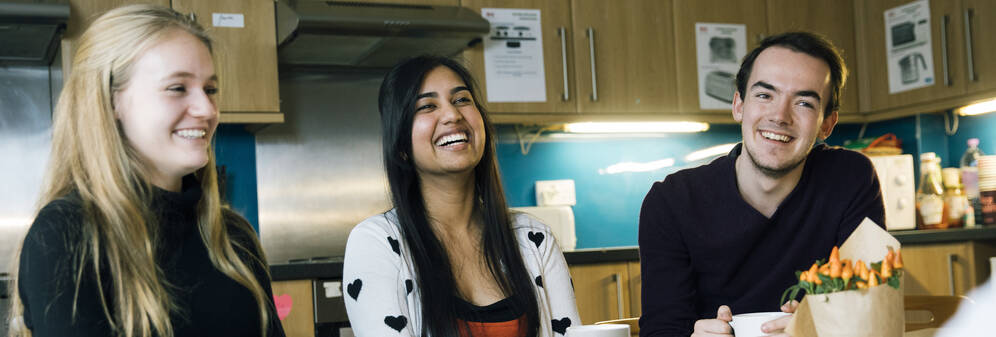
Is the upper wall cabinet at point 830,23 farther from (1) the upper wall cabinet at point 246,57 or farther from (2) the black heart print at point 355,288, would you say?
(2) the black heart print at point 355,288

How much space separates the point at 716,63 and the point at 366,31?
1.56 meters

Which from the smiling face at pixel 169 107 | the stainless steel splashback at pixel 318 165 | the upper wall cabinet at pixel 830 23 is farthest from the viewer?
the upper wall cabinet at pixel 830 23

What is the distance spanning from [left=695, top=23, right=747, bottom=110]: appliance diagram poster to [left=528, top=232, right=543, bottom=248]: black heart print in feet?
7.20

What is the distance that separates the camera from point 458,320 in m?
1.42

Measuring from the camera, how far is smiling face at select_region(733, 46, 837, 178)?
1.51 m

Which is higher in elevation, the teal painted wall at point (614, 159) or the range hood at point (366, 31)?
the range hood at point (366, 31)

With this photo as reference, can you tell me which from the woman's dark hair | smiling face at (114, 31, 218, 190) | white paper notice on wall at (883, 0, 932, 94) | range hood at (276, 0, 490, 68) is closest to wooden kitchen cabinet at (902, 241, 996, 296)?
white paper notice on wall at (883, 0, 932, 94)

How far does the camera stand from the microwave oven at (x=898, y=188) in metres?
3.59

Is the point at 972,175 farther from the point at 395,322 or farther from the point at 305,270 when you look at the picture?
the point at 395,322

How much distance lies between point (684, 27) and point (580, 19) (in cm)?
50

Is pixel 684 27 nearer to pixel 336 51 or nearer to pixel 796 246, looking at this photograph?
pixel 336 51

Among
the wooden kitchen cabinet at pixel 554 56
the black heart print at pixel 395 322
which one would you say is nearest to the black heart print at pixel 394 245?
the black heart print at pixel 395 322

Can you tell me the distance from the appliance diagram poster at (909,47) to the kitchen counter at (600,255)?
0.67m

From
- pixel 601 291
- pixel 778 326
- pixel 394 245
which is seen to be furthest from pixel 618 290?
pixel 778 326
